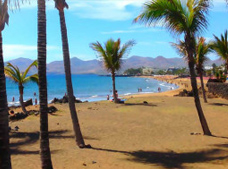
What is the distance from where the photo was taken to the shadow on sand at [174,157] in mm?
7414

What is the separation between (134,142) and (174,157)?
8.34 feet

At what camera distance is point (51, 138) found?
11297 mm

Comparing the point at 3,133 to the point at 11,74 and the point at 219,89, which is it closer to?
the point at 11,74

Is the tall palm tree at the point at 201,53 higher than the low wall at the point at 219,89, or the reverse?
the tall palm tree at the point at 201,53

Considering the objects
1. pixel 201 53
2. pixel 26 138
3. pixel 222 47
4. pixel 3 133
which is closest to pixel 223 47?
pixel 222 47

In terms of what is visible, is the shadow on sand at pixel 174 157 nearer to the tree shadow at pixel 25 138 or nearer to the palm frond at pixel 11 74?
the tree shadow at pixel 25 138

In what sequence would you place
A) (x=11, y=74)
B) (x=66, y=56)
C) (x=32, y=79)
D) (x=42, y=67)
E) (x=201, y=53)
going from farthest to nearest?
(x=201, y=53), (x=32, y=79), (x=11, y=74), (x=66, y=56), (x=42, y=67)

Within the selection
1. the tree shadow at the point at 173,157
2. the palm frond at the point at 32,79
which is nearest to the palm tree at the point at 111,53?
the palm frond at the point at 32,79

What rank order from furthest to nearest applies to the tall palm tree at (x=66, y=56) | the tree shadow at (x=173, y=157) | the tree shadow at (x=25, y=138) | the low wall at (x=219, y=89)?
the low wall at (x=219, y=89) < the tree shadow at (x=25, y=138) < the tall palm tree at (x=66, y=56) < the tree shadow at (x=173, y=157)

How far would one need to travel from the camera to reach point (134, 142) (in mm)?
10359

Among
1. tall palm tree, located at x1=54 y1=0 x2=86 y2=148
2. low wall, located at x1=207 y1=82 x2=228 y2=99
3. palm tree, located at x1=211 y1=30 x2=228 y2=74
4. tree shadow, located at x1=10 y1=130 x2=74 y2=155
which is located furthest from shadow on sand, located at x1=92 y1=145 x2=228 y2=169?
low wall, located at x1=207 y1=82 x2=228 y2=99

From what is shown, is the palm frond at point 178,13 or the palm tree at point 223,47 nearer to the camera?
the palm frond at point 178,13

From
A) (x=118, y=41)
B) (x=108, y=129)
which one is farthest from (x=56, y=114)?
(x=118, y=41)

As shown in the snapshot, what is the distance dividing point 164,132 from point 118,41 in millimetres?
11530
